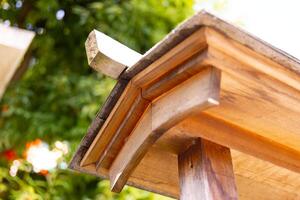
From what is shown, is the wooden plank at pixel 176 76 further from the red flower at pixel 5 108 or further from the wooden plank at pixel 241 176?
Answer: the red flower at pixel 5 108

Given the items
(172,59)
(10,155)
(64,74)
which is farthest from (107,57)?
(64,74)

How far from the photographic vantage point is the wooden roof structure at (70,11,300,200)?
82 cm

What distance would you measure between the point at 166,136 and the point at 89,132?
258 mm

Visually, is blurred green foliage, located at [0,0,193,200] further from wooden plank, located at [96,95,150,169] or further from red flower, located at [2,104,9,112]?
wooden plank, located at [96,95,150,169]

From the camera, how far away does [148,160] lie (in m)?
1.13

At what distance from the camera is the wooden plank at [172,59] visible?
0.81 meters

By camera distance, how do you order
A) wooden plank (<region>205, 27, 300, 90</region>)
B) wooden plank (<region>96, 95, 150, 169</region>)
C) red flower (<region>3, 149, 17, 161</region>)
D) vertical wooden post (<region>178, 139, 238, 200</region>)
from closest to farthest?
wooden plank (<region>205, 27, 300, 90</region>)
vertical wooden post (<region>178, 139, 238, 200</region>)
wooden plank (<region>96, 95, 150, 169</region>)
red flower (<region>3, 149, 17, 161</region>)

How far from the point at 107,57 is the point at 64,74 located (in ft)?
8.80

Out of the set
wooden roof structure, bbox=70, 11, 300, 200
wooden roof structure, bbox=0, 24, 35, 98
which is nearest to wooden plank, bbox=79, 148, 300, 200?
wooden roof structure, bbox=70, 11, 300, 200

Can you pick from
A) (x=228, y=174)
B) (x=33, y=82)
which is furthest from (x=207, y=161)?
(x=33, y=82)

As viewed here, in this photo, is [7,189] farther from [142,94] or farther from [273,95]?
[273,95]

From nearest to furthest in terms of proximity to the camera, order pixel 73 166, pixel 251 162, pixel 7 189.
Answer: pixel 251 162 < pixel 73 166 < pixel 7 189

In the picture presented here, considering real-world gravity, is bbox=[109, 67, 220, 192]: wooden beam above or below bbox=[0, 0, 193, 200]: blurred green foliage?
below

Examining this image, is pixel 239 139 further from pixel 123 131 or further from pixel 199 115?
pixel 123 131
